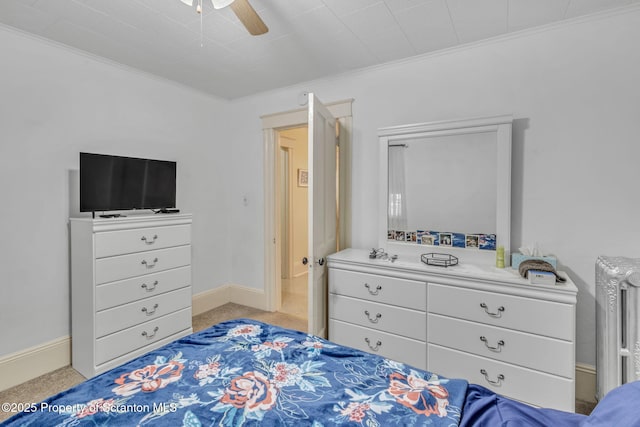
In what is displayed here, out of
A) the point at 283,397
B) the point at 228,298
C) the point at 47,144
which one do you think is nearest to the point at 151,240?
the point at 47,144

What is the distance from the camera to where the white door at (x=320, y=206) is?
2287 millimetres

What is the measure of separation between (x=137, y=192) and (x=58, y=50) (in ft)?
4.12

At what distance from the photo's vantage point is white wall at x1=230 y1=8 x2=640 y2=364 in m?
2.00

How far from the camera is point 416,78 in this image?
2680 millimetres

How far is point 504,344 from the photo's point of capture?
195 centimetres

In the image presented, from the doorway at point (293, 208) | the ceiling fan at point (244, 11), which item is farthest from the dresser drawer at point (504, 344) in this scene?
the doorway at point (293, 208)

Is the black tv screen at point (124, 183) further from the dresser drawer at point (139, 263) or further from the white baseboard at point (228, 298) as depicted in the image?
the white baseboard at point (228, 298)

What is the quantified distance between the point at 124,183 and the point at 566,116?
3529mm

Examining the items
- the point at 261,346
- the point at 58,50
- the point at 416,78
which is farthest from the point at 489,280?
the point at 58,50

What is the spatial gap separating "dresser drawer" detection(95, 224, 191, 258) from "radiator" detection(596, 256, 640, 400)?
3.22 meters

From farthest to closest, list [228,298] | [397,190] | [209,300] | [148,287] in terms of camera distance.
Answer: [228,298], [209,300], [397,190], [148,287]

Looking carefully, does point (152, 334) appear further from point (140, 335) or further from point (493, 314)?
point (493, 314)

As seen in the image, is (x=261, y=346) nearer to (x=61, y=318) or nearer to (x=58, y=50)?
(x=61, y=318)

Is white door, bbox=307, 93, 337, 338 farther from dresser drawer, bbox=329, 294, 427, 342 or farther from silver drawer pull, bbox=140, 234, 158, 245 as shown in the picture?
silver drawer pull, bbox=140, 234, 158, 245
